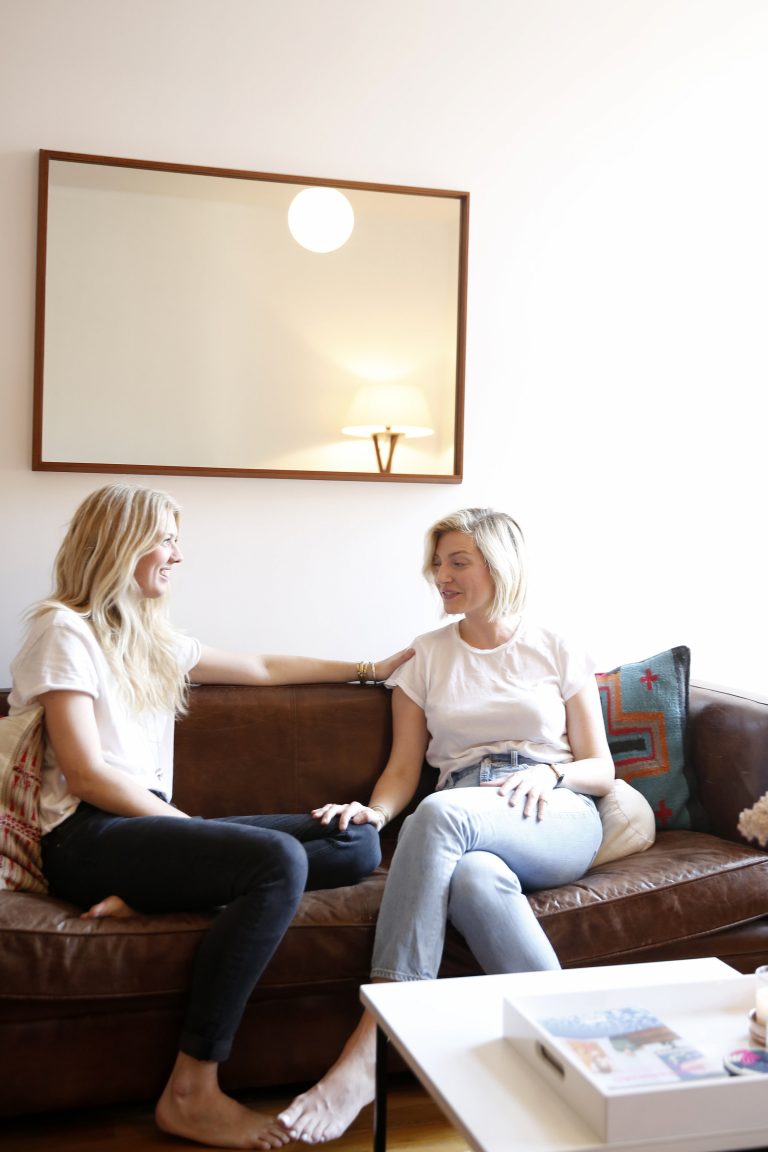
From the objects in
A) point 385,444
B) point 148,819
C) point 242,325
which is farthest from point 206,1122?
point 242,325

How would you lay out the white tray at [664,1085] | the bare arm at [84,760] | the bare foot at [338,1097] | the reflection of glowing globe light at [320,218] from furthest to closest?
the reflection of glowing globe light at [320,218] < the bare arm at [84,760] < the bare foot at [338,1097] < the white tray at [664,1085]

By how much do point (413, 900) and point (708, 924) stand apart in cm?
61

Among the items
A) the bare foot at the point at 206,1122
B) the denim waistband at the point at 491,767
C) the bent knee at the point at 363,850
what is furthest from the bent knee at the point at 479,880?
the bare foot at the point at 206,1122

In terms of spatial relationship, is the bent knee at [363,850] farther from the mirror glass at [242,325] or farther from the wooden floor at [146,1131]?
the mirror glass at [242,325]

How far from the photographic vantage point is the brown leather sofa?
→ 6.28ft

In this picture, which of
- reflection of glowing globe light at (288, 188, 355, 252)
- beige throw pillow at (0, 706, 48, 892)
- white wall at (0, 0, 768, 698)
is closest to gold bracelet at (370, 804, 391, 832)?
white wall at (0, 0, 768, 698)

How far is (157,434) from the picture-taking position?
278 centimetres

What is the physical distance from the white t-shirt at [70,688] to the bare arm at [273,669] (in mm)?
305

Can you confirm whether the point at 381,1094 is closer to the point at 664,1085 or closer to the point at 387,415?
the point at 664,1085

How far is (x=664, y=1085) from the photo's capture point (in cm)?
126

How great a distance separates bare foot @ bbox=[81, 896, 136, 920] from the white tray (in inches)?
31.8

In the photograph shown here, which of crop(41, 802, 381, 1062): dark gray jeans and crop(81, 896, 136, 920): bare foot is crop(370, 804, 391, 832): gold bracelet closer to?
crop(41, 802, 381, 1062): dark gray jeans

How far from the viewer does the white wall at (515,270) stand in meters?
2.72

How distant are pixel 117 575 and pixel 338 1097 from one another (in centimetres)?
104
